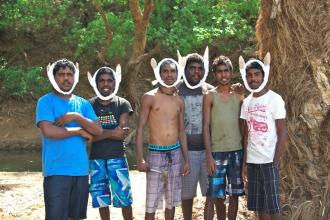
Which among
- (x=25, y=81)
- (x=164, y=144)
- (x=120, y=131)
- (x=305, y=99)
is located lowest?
(x=164, y=144)

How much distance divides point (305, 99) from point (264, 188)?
3.66ft

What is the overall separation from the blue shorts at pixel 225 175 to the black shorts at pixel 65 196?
1161 mm

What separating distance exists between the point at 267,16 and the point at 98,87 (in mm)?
1951

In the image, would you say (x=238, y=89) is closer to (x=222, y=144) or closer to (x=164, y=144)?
(x=222, y=144)

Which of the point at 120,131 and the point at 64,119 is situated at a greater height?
the point at 64,119

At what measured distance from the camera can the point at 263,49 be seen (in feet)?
17.2

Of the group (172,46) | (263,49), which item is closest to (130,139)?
(172,46)

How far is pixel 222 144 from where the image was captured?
4.54m

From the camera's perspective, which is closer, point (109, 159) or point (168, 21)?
point (109, 159)

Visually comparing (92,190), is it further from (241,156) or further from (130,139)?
(130,139)

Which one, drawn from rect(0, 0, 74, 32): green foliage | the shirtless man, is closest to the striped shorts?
the shirtless man

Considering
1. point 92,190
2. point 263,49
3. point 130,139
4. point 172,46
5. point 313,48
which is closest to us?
point 92,190

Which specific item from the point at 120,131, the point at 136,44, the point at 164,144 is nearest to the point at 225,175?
the point at 164,144

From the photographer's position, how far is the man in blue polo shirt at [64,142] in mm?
3939
